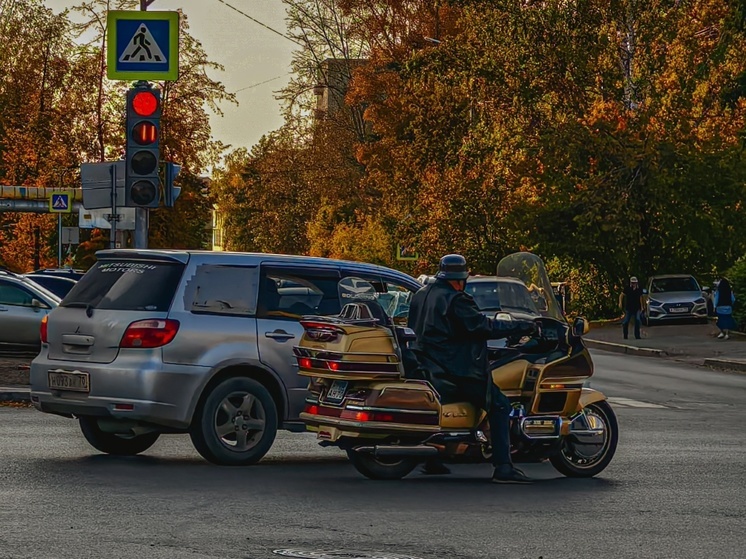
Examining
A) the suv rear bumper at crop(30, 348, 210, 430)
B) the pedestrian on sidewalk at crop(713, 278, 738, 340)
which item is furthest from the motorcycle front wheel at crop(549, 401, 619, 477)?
the pedestrian on sidewalk at crop(713, 278, 738, 340)

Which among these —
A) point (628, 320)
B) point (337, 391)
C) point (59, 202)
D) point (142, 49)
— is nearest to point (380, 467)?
point (337, 391)

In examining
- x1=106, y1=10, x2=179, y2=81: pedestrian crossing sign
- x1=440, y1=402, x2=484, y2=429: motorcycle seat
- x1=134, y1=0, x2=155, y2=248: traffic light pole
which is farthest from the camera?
x1=106, y1=10, x2=179, y2=81: pedestrian crossing sign

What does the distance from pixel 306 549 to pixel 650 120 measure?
44263 millimetres

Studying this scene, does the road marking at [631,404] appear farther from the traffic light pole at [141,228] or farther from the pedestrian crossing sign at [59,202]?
the pedestrian crossing sign at [59,202]

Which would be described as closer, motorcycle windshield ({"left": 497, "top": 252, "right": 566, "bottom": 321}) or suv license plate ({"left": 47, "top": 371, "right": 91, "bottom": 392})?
suv license plate ({"left": 47, "top": 371, "right": 91, "bottom": 392})

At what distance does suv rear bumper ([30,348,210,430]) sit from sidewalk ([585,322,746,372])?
2145 centimetres

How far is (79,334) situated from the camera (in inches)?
497

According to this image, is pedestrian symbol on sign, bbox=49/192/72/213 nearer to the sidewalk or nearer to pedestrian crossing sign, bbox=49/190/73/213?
pedestrian crossing sign, bbox=49/190/73/213

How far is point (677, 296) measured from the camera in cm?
4825

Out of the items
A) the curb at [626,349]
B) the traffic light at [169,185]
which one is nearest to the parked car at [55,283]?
the traffic light at [169,185]

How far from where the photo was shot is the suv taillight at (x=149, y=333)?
12281 millimetres

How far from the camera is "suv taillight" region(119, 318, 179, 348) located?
1228cm

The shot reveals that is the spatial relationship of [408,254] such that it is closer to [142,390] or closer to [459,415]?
[142,390]

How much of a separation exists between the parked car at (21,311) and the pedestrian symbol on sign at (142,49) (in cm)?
820
